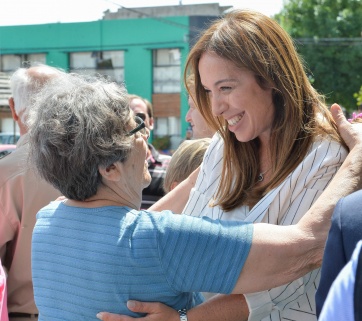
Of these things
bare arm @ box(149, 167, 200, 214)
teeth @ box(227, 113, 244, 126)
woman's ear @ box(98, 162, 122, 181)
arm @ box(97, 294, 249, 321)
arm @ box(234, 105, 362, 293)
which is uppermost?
teeth @ box(227, 113, 244, 126)

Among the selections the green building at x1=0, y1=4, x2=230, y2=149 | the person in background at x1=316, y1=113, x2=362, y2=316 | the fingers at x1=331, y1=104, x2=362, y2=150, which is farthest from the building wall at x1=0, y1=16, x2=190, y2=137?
the person in background at x1=316, y1=113, x2=362, y2=316

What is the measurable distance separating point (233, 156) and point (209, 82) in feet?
0.99

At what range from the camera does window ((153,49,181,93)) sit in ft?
106

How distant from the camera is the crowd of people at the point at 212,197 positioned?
1869 mm

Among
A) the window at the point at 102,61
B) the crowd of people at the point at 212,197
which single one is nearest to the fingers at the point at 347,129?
the crowd of people at the point at 212,197

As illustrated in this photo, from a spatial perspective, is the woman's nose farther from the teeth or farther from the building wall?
the building wall

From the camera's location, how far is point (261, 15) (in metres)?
2.29

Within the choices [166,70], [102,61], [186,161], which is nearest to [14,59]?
[102,61]

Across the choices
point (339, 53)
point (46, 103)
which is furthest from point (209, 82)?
point (339, 53)

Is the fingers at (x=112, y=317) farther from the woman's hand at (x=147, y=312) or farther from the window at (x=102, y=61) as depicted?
the window at (x=102, y=61)

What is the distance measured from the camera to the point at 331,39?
34.0 meters

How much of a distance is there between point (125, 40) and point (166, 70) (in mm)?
2463

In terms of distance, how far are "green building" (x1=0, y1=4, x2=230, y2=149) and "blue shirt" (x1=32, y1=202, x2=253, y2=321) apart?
2993cm

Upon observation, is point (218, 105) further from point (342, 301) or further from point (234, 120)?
point (342, 301)
